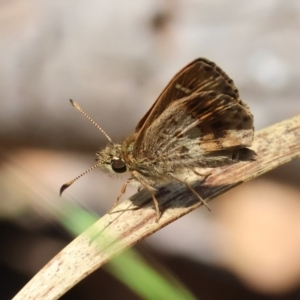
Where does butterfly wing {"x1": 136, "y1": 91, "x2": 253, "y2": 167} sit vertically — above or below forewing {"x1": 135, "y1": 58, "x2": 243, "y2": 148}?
below

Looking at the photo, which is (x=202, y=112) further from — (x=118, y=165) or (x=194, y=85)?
(x=118, y=165)

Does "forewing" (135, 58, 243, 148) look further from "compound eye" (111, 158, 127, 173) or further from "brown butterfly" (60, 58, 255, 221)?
"compound eye" (111, 158, 127, 173)

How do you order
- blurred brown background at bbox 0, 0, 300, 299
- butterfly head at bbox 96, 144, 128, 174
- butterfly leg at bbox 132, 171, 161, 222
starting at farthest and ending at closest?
blurred brown background at bbox 0, 0, 300, 299 → butterfly head at bbox 96, 144, 128, 174 → butterfly leg at bbox 132, 171, 161, 222

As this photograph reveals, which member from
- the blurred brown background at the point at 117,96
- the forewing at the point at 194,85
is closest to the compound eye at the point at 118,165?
the forewing at the point at 194,85

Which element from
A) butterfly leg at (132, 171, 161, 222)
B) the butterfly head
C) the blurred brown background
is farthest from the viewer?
the blurred brown background

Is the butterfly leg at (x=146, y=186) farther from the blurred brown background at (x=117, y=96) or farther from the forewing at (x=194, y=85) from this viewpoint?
the blurred brown background at (x=117, y=96)

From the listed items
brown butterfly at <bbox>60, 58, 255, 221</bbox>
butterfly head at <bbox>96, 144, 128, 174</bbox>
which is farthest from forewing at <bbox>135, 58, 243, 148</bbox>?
butterfly head at <bbox>96, 144, 128, 174</bbox>
